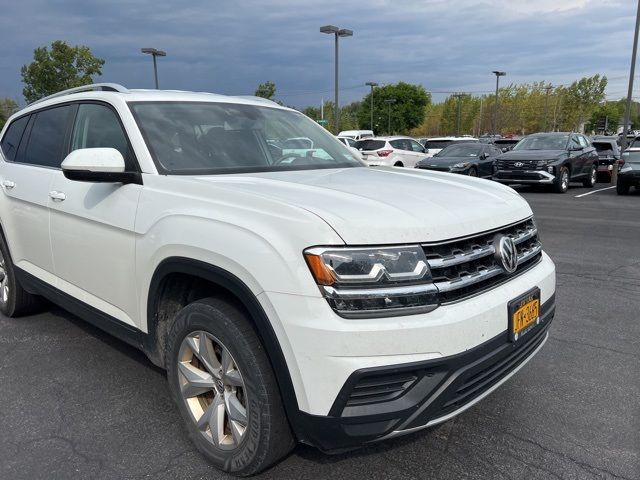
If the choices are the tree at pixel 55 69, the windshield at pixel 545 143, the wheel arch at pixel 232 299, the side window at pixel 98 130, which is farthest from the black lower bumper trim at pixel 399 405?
the tree at pixel 55 69

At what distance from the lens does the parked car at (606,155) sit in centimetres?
1923

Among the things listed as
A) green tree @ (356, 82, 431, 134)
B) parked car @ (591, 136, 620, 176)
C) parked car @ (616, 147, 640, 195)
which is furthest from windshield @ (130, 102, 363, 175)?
green tree @ (356, 82, 431, 134)

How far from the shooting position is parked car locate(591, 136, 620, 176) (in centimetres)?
1923

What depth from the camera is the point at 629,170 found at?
14.3m

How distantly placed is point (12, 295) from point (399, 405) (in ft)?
12.5

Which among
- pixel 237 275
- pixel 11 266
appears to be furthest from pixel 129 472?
pixel 11 266

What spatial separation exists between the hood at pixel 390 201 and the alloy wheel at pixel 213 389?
734 millimetres

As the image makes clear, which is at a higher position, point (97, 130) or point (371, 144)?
point (97, 130)

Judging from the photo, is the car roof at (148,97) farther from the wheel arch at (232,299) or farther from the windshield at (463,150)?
the windshield at (463,150)

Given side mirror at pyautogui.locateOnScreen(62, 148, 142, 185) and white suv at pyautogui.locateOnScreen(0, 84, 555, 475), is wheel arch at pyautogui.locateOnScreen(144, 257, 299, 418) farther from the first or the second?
side mirror at pyautogui.locateOnScreen(62, 148, 142, 185)

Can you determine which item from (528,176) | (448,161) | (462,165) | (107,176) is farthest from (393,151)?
(107,176)

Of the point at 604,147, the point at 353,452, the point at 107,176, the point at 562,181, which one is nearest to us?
the point at 353,452

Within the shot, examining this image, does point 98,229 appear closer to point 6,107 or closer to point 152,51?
point 152,51

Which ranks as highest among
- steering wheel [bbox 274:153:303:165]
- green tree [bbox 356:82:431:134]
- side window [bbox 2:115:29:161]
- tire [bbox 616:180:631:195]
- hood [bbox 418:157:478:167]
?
green tree [bbox 356:82:431:134]
